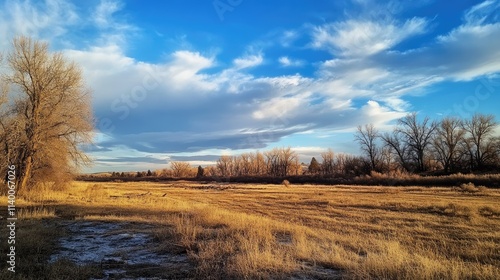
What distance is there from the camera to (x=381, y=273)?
6508 mm

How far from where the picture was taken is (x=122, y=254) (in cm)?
873

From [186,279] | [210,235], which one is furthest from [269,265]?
[210,235]

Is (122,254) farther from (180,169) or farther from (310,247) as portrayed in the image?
(180,169)

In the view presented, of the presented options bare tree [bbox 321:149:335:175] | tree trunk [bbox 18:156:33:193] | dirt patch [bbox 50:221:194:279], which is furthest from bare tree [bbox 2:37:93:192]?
bare tree [bbox 321:149:335:175]

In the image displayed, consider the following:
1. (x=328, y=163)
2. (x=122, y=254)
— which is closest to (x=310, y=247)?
(x=122, y=254)

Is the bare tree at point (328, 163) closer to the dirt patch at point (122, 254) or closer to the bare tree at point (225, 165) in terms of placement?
the bare tree at point (225, 165)

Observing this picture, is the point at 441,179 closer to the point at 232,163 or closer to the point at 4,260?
the point at 4,260

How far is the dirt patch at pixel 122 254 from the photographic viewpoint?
7.18 meters

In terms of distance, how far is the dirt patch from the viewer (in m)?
7.18

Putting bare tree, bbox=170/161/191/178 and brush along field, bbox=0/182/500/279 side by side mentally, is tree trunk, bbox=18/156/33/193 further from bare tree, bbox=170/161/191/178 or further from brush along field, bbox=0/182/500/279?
bare tree, bbox=170/161/191/178

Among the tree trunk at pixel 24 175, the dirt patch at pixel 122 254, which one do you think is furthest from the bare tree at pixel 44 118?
the dirt patch at pixel 122 254

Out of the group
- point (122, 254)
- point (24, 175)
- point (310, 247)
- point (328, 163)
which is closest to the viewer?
point (122, 254)

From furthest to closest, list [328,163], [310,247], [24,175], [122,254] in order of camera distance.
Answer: [328,163], [24,175], [310,247], [122,254]

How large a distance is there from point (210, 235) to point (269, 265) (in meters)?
4.16
